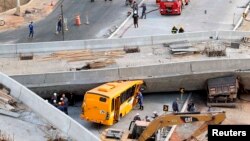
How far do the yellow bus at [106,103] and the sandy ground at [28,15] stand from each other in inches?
712

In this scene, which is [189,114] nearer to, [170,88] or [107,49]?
[170,88]

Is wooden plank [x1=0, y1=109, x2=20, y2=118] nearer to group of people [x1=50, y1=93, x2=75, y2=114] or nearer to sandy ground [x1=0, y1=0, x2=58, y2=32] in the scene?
group of people [x1=50, y1=93, x2=75, y2=114]

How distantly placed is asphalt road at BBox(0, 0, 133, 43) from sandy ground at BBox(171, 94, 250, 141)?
1307cm

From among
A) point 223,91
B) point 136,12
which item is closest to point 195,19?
point 136,12

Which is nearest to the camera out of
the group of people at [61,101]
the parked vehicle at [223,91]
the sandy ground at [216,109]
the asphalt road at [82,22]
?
the sandy ground at [216,109]

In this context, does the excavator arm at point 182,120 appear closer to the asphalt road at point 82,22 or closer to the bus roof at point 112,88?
the bus roof at point 112,88

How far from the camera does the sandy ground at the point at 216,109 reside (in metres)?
27.6

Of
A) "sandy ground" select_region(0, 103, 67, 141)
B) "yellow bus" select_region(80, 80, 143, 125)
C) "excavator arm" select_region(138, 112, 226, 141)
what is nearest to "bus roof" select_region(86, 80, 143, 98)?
"yellow bus" select_region(80, 80, 143, 125)

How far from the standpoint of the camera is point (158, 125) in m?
25.3

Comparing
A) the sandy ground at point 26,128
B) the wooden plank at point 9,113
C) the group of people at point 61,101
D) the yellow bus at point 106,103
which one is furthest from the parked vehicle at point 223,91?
the wooden plank at point 9,113

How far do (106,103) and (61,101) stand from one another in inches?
126

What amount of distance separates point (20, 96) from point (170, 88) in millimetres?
9993

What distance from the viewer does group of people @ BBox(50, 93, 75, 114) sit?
29.3 metres

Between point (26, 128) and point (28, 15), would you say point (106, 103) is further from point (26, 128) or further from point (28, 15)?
point (28, 15)
